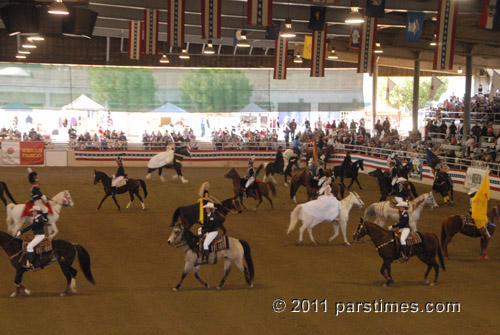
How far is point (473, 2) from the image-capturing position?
79.9 feet

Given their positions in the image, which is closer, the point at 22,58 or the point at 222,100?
the point at 22,58

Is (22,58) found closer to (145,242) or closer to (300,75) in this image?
(300,75)

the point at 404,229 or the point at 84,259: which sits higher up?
the point at 404,229

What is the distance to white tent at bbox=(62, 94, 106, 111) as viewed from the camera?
144 feet

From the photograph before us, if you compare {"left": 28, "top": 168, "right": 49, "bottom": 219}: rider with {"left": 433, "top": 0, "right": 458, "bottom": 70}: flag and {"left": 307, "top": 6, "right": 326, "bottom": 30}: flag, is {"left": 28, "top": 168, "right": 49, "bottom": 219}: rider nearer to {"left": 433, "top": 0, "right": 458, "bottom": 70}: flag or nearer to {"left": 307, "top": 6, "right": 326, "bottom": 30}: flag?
{"left": 307, "top": 6, "right": 326, "bottom": 30}: flag

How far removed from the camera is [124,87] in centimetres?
4559

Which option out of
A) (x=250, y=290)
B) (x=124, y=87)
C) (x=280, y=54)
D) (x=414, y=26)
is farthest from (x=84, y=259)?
(x=124, y=87)

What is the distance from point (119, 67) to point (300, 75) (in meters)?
14.4

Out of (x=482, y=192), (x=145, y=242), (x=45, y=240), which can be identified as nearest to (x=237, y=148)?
(x=145, y=242)

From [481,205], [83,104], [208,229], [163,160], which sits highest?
[83,104]

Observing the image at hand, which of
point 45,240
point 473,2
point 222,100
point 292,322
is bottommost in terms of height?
point 292,322

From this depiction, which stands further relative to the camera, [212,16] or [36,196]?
[212,16]

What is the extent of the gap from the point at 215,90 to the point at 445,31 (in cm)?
2690

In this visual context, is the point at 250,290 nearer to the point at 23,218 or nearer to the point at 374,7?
the point at 23,218
